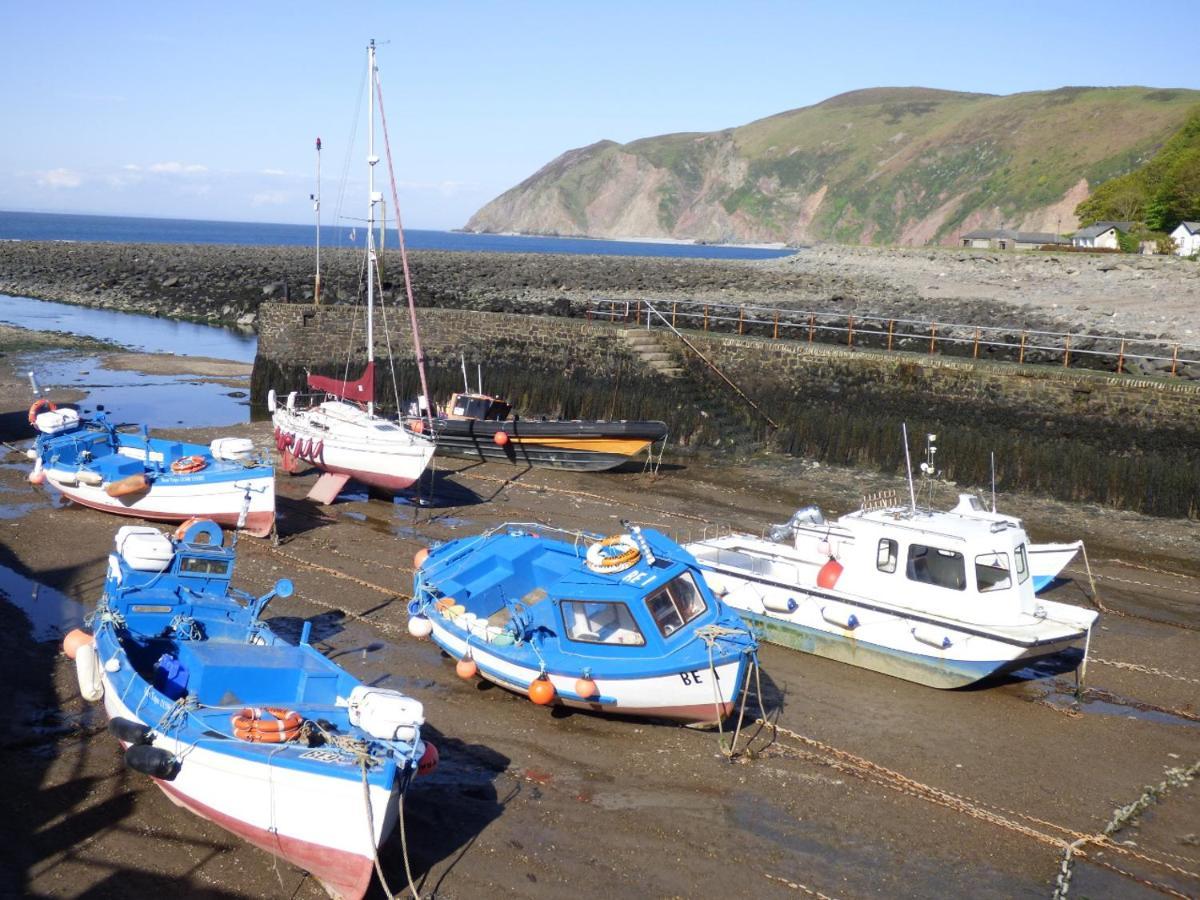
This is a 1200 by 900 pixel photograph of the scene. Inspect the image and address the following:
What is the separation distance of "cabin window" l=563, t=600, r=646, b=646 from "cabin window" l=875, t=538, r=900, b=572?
11.5 feet

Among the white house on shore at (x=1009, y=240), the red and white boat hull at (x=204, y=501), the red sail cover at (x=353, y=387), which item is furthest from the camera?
the white house on shore at (x=1009, y=240)

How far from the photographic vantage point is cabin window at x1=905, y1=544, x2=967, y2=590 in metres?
12.4

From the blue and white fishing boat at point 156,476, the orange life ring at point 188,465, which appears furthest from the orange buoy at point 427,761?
the orange life ring at point 188,465

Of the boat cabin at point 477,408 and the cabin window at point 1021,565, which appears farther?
the boat cabin at point 477,408

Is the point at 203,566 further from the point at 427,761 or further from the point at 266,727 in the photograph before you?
the point at 427,761

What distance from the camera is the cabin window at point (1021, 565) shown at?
12.5 m

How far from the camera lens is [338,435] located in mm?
19594

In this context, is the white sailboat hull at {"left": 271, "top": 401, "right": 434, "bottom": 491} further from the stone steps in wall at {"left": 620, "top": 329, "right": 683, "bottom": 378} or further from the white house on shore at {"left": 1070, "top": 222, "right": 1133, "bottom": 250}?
the white house on shore at {"left": 1070, "top": 222, "right": 1133, "bottom": 250}

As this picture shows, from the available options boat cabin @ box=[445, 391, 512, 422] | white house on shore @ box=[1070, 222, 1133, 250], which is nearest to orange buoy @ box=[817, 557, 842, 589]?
boat cabin @ box=[445, 391, 512, 422]

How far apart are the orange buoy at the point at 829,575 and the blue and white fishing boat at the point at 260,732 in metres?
6.01

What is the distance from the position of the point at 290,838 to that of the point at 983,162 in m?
161

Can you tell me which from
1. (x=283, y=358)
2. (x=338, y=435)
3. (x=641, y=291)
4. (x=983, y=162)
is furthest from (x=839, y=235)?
(x=338, y=435)

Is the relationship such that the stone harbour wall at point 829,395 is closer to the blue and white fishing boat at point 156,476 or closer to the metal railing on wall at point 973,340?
the metal railing on wall at point 973,340

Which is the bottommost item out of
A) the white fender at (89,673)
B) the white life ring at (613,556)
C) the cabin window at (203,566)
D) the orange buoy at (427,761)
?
the orange buoy at (427,761)
